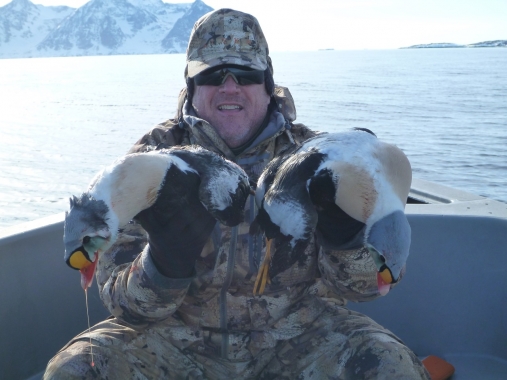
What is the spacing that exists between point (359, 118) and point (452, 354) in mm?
16945

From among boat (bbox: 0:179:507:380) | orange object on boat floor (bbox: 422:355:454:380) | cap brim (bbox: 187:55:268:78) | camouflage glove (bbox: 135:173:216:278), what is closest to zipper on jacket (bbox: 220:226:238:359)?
camouflage glove (bbox: 135:173:216:278)

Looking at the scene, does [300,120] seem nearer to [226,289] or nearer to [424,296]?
[424,296]

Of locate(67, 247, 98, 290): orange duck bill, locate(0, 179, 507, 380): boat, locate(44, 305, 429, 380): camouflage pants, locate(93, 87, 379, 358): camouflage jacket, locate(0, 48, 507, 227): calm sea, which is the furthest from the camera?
locate(0, 48, 507, 227): calm sea

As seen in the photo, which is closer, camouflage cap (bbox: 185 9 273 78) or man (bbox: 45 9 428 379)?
man (bbox: 45 9 428 379)

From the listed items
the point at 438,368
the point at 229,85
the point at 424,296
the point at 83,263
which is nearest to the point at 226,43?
the point at 229,85

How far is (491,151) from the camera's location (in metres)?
13.3

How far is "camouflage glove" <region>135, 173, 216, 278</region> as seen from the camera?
2371 mm

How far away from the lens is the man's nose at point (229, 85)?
3.14 m

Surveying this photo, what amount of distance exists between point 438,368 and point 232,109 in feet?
6.96

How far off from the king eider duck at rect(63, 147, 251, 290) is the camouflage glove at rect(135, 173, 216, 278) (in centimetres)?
3

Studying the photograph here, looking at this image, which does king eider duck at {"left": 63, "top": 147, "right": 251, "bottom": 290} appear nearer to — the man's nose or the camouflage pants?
the camouflage pants

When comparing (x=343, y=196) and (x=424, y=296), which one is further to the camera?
(x=424, y=296)

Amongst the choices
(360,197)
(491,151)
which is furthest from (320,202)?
(491,151)

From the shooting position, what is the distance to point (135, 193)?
220 centimetres
